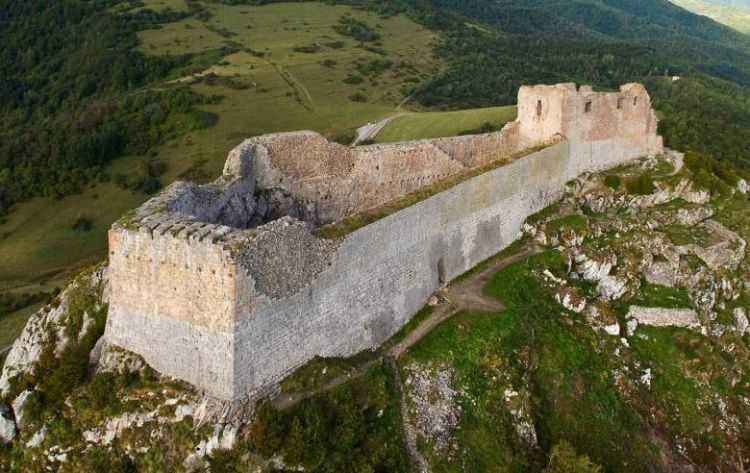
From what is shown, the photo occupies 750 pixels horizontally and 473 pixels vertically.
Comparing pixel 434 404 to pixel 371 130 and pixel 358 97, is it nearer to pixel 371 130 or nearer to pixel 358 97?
pixel 371 130

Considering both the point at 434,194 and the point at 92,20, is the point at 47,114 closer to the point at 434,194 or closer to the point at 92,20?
the point at 92,20

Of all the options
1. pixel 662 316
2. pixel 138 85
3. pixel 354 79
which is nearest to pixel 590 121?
pixel 662 316

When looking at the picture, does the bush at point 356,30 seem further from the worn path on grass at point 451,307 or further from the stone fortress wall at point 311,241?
the worn path on grass at point 451,307

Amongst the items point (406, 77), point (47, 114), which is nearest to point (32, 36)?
point (47, 114)

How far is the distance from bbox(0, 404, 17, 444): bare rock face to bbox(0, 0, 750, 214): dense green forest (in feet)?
139

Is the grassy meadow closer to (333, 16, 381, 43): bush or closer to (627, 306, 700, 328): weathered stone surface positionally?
(333, 16, 381, 43): bush

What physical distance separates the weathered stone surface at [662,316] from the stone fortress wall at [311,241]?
5977mm

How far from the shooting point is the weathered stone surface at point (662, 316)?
29.0 m

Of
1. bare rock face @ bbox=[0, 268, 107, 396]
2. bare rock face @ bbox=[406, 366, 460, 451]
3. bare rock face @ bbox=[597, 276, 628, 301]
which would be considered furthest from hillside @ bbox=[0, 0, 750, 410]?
bare rock face @ bbox=[406, 366, 460, 451]

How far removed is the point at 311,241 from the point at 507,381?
8101mm

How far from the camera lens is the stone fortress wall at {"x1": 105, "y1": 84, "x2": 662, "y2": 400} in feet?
59.3

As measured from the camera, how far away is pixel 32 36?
136250 mm

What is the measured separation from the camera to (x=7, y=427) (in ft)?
66.1

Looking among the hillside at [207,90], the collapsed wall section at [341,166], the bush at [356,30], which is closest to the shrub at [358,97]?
the hillside at [207,90]
